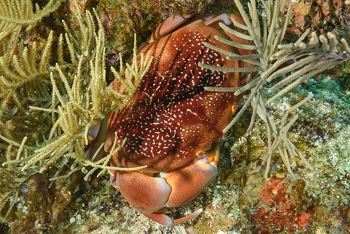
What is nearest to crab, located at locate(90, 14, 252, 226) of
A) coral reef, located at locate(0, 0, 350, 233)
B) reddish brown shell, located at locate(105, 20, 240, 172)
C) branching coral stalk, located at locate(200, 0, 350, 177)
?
reddish brown shell, located at locate(105, 20, 240, 172)

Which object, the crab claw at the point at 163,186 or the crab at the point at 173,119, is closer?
the crab at the point at 173,119

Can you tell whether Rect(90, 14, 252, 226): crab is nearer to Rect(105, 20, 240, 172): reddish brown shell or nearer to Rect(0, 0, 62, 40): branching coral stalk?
Rect(105, 20, 240, 172): reddish brown shell

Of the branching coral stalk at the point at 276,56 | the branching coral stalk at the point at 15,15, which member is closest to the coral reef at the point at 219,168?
the branching coral stalk at the point at 15,15

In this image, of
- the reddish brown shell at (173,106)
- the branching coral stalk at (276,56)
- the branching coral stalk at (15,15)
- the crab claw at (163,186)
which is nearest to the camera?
the branching coral stalk at (276,56)

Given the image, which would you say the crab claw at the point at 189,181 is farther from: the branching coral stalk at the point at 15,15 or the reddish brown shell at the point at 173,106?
the branching coral stalk at the point at 15,15

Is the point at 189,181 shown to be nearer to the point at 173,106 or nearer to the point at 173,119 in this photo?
the point at 173,119

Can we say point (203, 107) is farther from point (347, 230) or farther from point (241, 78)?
point (347, 230)

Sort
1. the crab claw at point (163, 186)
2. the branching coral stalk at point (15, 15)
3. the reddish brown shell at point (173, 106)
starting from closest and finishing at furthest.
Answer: the branching coral stalk at point (15, 15)
the reddish brown shell at point (173, 106)
the crab claw at point (163, 186)
